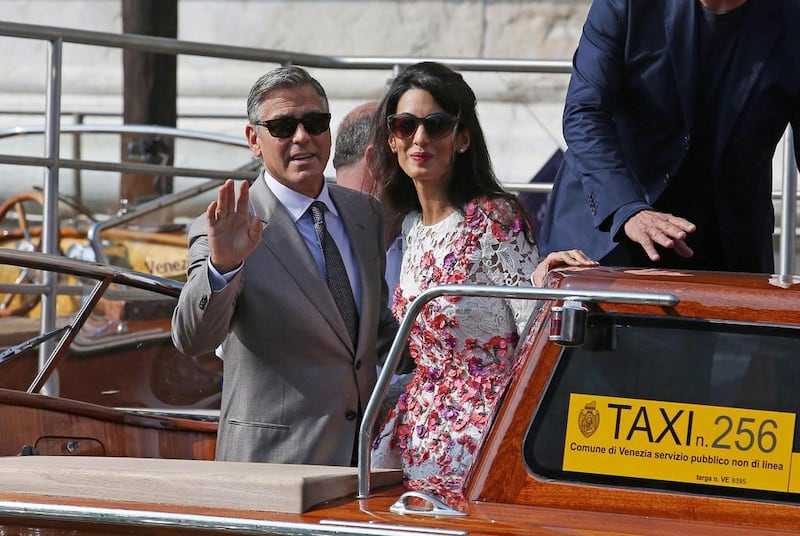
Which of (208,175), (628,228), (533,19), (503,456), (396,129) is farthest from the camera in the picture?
(533,19)

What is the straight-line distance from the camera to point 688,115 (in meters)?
3.42

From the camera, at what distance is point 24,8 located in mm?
12516

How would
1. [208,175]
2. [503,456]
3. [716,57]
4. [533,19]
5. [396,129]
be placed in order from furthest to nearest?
[533,19] < [208,175] < [396,129] < [716,57] < [503,456]

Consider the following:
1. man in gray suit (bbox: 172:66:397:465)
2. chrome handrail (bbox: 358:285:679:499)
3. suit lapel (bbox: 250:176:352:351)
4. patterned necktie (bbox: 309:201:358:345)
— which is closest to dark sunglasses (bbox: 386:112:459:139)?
man in gray suit (bbox: 172:66:397:465)

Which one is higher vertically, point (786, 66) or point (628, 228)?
point (786, 66)

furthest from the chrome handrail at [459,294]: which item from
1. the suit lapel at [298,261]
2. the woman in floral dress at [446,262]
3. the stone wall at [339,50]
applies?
the stone wall at [339,50]

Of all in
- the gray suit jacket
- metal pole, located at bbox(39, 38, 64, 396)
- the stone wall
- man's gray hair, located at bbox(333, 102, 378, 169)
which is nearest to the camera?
the gray suit jacket

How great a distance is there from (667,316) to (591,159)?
893 millimetres

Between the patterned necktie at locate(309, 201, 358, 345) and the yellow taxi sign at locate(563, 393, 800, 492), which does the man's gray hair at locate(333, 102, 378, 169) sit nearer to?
the patterned necktie at locate(309, 201, 358, 345)

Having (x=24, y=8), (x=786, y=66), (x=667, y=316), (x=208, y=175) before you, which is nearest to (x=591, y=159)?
(x=786, y=66)

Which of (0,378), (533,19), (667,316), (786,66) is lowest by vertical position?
(0,378)

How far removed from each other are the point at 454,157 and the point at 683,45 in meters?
0.73

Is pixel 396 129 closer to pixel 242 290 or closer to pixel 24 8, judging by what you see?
pixel 242 290

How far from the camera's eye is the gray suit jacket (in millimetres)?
3428
